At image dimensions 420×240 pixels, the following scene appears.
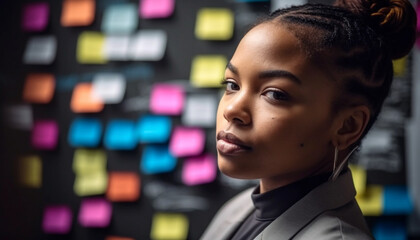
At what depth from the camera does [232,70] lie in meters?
0.76

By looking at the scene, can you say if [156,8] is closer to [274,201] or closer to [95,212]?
[95,212]

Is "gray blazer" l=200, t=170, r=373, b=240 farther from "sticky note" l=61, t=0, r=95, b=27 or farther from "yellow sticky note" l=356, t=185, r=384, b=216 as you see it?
"sticky note" l=61, t=0, r=95, b=27

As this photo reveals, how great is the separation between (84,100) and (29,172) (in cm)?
42

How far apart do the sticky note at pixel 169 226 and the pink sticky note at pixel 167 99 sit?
392 mm

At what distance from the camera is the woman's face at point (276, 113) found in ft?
2.32

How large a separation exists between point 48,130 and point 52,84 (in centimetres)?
19

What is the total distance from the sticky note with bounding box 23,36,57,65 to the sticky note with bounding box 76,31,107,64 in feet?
0.45

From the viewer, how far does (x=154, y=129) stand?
1718 mm

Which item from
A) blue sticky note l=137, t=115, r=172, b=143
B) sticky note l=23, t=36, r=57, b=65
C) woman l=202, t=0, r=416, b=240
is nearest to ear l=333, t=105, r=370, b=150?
woman l=202, t=0, r=416, b=240

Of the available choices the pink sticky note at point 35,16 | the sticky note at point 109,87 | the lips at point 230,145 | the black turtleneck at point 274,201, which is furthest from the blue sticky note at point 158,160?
the lips at point 230,145

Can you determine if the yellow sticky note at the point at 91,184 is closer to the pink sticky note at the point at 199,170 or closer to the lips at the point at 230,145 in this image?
the pink sticky note at the point at 199,170

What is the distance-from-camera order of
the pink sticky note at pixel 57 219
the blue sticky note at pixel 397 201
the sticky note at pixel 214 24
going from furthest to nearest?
the pink sticky note at pixel 57 219 → the sticky note at pixel 214 24 → the blue sticky note at pixel 397 201

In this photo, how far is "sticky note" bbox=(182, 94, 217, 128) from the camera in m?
1.67

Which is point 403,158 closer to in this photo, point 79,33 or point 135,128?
point 135,128
